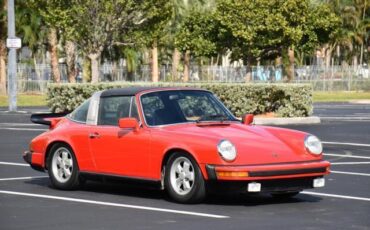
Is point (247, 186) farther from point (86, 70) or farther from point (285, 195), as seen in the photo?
point (86, 70)

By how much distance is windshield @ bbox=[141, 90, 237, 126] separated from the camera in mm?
12414

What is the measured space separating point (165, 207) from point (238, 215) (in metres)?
1.01

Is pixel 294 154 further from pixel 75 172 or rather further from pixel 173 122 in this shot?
pixel 75 172

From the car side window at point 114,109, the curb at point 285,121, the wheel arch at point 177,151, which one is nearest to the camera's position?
the wheel arch at point 177,151

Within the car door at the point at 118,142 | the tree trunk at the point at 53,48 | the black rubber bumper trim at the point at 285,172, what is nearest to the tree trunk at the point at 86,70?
the tree trunk at the point at 53,48

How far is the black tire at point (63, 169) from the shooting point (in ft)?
42.9

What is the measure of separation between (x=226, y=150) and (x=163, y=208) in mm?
950

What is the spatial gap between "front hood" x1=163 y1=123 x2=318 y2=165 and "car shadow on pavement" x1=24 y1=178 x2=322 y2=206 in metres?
0.68

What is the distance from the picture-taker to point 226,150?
11.3m

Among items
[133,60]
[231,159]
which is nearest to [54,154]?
[231,159]

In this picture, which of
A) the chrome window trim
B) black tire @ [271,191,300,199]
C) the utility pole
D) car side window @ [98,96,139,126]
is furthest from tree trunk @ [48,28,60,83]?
black tire @ [271,191,300,199]

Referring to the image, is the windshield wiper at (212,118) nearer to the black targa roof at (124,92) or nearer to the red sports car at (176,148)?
the red sports car at (176,148)

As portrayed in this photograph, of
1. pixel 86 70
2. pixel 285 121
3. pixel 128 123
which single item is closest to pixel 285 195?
pixel 128 123

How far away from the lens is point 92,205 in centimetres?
1176
